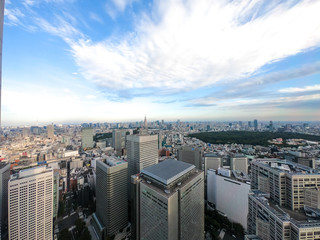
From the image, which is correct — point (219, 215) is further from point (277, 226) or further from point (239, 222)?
point (277, 226)

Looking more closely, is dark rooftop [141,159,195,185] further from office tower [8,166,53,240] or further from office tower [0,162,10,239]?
office tower [0,162,10,239]

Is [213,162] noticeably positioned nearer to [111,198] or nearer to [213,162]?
[213,162]

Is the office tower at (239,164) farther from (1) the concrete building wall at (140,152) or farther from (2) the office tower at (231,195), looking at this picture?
(1) the concrete building wall at (140,152)

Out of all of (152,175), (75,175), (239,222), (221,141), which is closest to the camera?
(152,175)

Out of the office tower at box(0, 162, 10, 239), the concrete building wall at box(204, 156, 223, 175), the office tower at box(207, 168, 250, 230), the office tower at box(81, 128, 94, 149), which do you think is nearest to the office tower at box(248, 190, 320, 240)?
the office tower at box(207, 168, 250, 230)

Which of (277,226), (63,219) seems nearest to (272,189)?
(277,226)

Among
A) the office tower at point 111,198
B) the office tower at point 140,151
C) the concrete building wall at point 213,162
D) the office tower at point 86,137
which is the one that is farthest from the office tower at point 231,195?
the office tower at point 86,137

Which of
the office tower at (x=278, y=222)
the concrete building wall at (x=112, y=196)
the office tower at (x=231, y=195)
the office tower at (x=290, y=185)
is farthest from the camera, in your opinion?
the office tower at (x=231, y=195)
